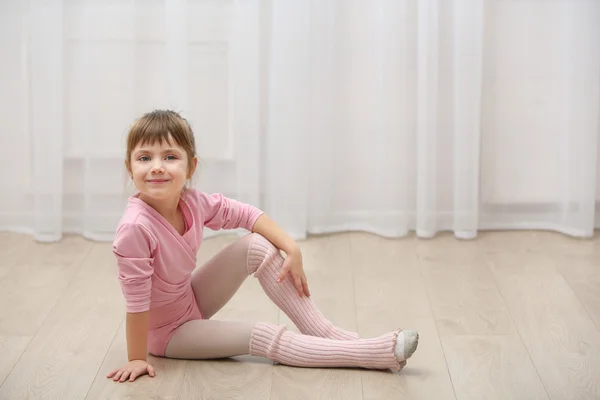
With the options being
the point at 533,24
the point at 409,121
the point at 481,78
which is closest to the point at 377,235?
the point at 409,121

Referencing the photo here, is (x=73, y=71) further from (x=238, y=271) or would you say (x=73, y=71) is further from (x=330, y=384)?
(x=330, y=384)

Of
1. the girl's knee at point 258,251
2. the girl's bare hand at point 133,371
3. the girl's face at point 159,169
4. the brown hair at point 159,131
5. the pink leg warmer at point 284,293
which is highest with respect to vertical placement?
the brown hair at point 159,131

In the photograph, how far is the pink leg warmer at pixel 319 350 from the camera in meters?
1.77

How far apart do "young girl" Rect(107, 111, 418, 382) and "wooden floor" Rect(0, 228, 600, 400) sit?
0.12 feet

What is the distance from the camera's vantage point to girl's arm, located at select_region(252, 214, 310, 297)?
1.84 meters

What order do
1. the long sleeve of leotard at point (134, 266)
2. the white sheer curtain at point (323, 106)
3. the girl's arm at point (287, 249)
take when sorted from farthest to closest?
1. the white sheer curtain at point (323, 106)
2. the girl's arm at point (287, 249)
3. the long sleeve of leotard at point (134, 266)

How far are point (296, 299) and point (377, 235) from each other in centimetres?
87

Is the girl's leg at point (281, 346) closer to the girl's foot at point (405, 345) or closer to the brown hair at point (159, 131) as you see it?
the girl's foot at point (405, 345)

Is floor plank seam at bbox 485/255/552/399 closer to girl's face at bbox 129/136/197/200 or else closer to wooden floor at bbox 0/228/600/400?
wooden floor at bbox 0/228/600/400

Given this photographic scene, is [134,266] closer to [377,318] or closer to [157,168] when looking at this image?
[157,168]

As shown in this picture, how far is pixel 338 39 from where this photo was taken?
268 cm

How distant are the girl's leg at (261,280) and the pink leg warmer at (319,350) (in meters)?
0.06

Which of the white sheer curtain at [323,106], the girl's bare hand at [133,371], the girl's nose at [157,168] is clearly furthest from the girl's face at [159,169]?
the white sheer curtain at [323,106]

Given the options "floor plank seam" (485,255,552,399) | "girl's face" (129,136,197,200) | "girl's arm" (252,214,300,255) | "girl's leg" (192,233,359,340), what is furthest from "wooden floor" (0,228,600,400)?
"girl's face" (129,136,197,200)
